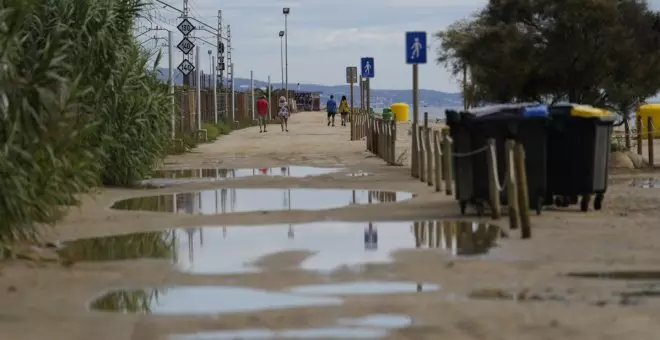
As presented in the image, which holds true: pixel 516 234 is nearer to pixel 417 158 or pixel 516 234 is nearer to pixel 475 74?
pixel 417 158

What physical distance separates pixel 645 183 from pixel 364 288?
11.7m

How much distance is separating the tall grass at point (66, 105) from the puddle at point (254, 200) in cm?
106

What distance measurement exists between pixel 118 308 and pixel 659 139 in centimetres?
3375

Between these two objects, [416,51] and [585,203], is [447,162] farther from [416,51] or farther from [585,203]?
[416,51]

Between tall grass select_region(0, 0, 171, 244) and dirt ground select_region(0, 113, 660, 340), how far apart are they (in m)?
0.70

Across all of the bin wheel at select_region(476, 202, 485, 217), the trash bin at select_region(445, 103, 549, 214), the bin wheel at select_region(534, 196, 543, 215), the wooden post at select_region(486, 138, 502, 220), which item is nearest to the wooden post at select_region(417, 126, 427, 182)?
the trash bin at select_region(445, 103, 549, 214)

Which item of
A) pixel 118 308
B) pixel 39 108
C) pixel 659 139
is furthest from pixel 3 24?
pixel 659 139

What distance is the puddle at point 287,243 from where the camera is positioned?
10.8 meters

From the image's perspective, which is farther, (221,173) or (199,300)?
(221,173)

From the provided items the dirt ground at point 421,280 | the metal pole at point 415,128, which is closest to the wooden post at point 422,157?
the metal pole at point 415,128

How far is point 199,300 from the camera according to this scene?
28.6ft

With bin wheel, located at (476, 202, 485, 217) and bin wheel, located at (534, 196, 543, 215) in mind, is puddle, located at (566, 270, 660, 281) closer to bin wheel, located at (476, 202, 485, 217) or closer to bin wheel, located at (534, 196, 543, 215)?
bin wheel, located at (534, 196, 543, 215)

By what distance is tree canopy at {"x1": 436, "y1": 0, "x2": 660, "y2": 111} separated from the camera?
2623 centimetres

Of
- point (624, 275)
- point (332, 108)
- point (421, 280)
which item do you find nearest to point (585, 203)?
point (624, 275)
